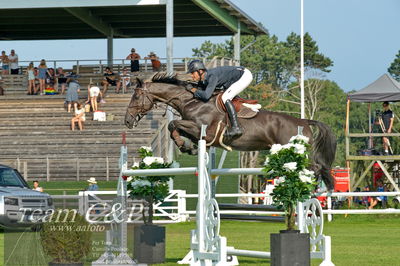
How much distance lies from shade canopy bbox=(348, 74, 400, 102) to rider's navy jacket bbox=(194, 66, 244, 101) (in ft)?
47.9

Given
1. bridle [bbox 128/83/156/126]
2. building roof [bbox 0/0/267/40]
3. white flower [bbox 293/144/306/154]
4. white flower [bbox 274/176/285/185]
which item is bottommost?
white flower [bbox 274/176/285/185]

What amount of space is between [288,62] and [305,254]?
8092cm

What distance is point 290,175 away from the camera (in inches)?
409

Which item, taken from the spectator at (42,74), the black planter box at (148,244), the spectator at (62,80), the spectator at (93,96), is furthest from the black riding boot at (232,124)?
the spectator at (42,74)

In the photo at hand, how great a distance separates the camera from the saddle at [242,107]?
14.6 meters

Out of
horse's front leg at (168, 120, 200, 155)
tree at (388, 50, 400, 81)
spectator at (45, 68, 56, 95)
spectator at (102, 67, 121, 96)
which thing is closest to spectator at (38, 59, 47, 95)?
spectator at (45, 68, 56, 95)

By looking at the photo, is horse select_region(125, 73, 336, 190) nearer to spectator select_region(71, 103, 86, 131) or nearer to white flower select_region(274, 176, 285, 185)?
white flower select_region(274, 176, 285, 185)

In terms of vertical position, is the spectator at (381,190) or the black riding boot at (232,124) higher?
the black riding boot at (232,124)

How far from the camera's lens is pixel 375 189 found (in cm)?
3055

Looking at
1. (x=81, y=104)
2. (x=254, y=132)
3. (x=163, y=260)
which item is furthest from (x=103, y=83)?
(x=163, y=260)

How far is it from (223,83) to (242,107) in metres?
0.48

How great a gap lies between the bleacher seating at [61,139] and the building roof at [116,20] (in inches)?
144

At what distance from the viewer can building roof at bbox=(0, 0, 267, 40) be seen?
1363 inches

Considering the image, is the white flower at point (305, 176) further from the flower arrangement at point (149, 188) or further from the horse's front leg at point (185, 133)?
the horse's front leg at point (185, 133)
